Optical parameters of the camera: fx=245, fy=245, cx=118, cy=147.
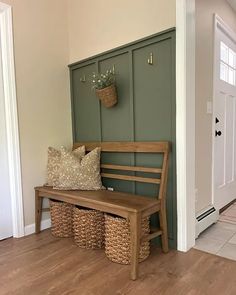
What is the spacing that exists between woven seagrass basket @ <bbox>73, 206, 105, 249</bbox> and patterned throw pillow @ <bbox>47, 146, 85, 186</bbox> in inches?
18.6

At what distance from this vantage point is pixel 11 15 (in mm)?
2268

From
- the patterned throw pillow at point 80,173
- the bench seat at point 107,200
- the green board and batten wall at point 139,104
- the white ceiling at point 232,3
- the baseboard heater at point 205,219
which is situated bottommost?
the baseboard heater at point 205,219

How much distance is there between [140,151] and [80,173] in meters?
0.58

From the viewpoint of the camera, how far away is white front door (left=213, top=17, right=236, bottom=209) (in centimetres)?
271

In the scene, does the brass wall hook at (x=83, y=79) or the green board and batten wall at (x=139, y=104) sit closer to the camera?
the green board and batten wall at (x=139, y=104)

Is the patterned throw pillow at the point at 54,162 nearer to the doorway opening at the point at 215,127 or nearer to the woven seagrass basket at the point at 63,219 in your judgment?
the woven seagrass basket at the point at 63,219

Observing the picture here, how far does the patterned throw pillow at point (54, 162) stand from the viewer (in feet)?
7.95

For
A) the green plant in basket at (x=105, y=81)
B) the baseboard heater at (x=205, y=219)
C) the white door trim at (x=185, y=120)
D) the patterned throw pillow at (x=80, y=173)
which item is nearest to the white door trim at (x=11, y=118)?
the patterned throw pillow at (x=80, y=173)

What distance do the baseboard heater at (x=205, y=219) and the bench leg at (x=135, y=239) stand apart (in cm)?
81

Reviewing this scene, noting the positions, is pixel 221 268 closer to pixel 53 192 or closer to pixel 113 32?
pixel 53 192

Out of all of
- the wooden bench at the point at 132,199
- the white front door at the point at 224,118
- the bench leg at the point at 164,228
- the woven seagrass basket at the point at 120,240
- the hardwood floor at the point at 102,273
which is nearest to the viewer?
the hardwood floor at the point at 102,273

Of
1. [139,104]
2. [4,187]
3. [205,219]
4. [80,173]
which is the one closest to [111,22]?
[139,104]

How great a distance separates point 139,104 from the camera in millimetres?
2188

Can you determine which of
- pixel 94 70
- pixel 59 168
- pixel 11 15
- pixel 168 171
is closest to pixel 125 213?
pixel 168 171
